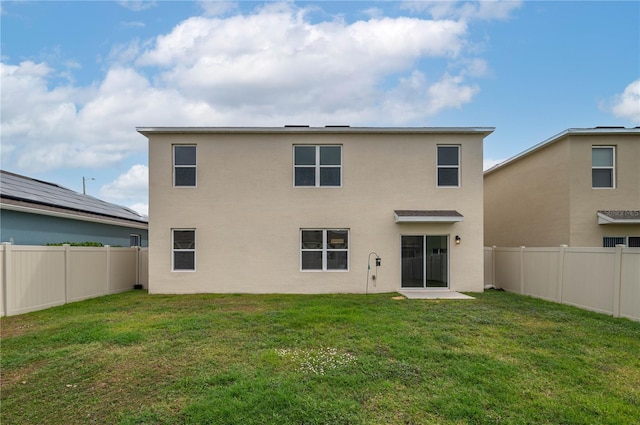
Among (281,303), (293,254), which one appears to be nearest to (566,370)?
(281,303)

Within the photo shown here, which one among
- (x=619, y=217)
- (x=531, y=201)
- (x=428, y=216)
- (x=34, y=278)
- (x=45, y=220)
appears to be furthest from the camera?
(x=531, y=201)

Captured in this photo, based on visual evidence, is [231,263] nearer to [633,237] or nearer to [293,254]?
[293,254]

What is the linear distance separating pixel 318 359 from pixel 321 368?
363 millimetres

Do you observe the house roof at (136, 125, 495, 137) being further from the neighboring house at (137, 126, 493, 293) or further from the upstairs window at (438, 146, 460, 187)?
the upstairs window at (438, 146, 460, 187)

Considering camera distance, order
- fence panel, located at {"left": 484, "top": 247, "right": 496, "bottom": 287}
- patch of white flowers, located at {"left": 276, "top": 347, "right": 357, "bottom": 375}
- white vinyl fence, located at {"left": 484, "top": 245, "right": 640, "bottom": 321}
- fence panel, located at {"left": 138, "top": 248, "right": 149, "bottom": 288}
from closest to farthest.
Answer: patch of white flowers, located at {"left": 276, "top": 347, "right": 357, "bottom": 375} < white vinyl fence, located at {"left": 484, "top": 245, "right": 640, "bottom": 321} < fence panel, located at {"left": 484, "top": 247, "right": 496, "bottom": 287} < fence panel, located at {"left": 138, "top": 248, "right": 149, "bottom": 288}

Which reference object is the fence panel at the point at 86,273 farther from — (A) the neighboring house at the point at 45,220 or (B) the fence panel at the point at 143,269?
(A) the neighboring house at the point at 45,220

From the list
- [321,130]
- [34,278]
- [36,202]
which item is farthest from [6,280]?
[321,130]

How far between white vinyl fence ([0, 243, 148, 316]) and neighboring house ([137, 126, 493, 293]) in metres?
1.70

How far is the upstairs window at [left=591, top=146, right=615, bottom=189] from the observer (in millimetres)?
12633

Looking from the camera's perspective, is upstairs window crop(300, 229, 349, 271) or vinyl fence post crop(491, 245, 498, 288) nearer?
upstairs window crop(300, 229, 349, 271)

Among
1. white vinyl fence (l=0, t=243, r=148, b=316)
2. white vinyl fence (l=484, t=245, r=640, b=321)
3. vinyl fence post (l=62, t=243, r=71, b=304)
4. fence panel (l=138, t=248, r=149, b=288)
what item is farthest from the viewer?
fence panel (l=138, t=248, r=149, b=288)

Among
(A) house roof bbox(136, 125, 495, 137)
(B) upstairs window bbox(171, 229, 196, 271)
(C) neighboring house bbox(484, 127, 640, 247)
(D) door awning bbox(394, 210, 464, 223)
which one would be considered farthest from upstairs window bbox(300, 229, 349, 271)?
(C) neighboring house bbox(484, 127, 640, 247)

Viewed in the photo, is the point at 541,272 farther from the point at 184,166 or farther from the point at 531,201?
the point at 184,166

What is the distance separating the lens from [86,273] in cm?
1120
